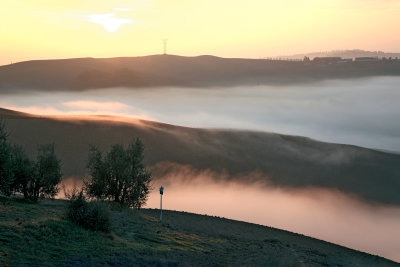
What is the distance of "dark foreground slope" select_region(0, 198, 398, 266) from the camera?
25.5 metres

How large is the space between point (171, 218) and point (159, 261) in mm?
19540

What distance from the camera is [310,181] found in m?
89.8

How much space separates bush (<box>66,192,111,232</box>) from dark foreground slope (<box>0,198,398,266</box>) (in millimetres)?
932

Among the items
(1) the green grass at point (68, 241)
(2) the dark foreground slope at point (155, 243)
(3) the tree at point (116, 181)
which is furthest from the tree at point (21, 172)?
(3) the tree at point (116, 181)

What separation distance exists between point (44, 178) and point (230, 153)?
64375 mm

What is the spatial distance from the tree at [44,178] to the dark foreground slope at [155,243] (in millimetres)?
2081

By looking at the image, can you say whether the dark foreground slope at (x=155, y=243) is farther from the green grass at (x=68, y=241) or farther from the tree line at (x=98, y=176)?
the tree line at (x=98, y=176)

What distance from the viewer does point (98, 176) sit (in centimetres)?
4553

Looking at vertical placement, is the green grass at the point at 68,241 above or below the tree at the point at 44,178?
below

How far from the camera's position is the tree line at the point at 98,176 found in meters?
43.6

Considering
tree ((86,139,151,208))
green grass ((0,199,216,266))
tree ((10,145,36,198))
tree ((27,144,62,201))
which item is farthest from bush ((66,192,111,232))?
tree ((27,144,62,201))

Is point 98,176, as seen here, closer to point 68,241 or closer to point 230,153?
point 68,241

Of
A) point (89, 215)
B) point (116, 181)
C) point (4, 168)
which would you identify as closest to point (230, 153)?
point (116, 181)

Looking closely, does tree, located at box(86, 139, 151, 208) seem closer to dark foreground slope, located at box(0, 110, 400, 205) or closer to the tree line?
the tree line
